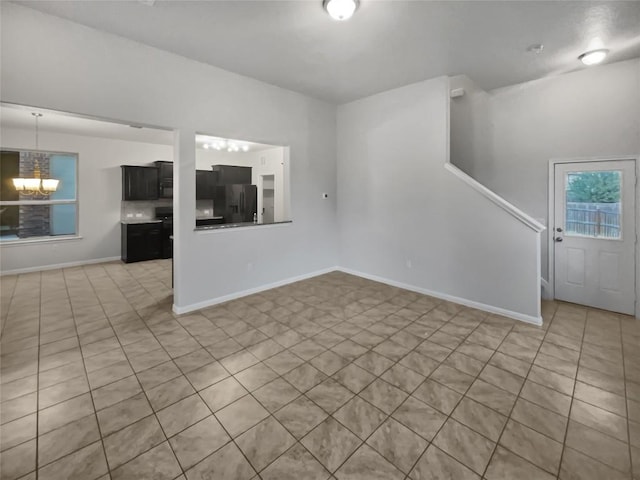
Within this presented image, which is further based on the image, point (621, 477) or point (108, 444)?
point (108, 444)

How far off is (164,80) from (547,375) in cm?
482

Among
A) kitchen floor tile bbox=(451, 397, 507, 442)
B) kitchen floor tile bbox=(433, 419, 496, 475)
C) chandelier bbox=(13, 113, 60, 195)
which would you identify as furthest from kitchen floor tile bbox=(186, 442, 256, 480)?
chandelier bbox=(13, 113, 60, 195)

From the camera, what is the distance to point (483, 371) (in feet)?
8.35

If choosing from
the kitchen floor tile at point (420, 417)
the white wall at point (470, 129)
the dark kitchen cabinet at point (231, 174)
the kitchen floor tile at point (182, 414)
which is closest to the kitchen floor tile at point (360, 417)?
the kitchen floor tile at point (420, 417)

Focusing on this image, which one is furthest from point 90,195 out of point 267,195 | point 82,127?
point 267,195

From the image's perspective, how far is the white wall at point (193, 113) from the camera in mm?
2744

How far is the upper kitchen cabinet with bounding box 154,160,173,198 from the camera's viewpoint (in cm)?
721

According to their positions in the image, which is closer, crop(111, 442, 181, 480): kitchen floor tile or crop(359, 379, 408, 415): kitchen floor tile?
crop(111, 442, 181, 480): kitchen floor tile

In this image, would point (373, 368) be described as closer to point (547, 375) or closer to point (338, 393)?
point (338, 393)

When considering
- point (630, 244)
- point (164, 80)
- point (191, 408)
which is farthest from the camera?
point (630, 244)

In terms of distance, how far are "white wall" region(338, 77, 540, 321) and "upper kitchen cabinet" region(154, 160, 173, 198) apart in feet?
14.5

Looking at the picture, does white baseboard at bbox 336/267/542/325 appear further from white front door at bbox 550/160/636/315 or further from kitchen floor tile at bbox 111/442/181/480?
kitchen floor tile at bbox 111/442/181/480

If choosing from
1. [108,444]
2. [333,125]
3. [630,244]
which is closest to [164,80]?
[333,125]

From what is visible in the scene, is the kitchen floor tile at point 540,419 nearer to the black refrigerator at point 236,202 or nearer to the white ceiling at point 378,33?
the white ceiling at point 378,33
